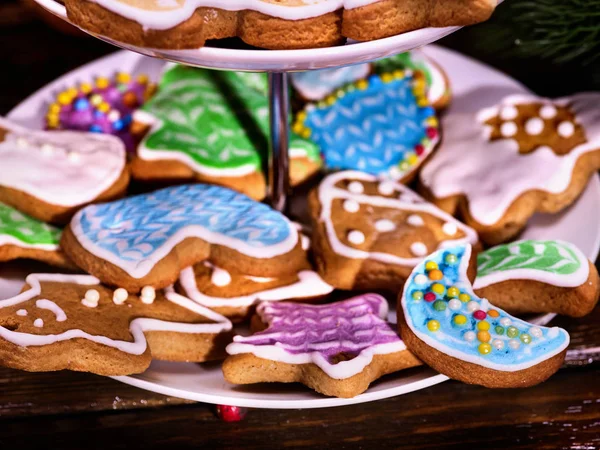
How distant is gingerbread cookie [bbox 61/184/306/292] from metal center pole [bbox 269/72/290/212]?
93 millimetres

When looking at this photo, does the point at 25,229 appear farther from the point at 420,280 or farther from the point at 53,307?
the point at 420,280

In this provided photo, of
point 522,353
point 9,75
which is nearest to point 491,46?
point 522,353

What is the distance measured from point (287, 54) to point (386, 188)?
419mm

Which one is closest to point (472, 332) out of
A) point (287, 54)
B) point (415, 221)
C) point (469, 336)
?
point (469, 336)

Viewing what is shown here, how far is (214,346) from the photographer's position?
3.40 feet

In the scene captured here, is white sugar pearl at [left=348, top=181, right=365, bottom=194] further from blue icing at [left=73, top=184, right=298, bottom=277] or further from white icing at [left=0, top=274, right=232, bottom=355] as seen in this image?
white icing at [left=0, top=274, right=232, bottom=355]

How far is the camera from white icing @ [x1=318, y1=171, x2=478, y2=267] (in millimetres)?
1111

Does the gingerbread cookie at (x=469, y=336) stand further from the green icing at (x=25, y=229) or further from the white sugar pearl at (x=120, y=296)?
the green icing at (x=25, y=229)

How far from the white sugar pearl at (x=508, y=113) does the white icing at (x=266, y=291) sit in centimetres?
45

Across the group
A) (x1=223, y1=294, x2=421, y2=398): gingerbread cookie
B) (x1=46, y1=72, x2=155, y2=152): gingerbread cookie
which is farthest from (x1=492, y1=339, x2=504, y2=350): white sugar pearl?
(x1=46, y1=72, x2=155, y2=152): gingerbread cookie

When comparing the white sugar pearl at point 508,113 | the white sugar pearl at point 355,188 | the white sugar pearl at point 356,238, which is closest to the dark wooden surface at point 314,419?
the white sugar pearl at point 356,238

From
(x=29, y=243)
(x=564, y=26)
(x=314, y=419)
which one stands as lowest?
(x=314, y=419)

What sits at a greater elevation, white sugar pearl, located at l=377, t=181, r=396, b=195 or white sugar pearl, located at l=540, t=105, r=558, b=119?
white sugar pearl, located at l=540, t=105, r=558, b=119

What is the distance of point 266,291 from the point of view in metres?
1.11
